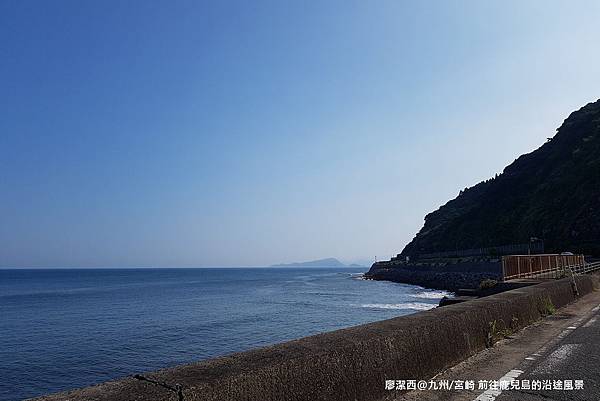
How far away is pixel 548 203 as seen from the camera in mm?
71312

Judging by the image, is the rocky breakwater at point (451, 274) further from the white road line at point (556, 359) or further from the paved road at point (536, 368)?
the white road line at point (556, 359)

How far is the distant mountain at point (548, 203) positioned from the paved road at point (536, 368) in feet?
158

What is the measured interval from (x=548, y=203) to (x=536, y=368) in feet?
242

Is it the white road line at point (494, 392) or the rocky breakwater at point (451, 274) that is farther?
the rocky breakwater at point (451, 274)

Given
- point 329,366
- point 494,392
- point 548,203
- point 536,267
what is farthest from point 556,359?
point 548,203

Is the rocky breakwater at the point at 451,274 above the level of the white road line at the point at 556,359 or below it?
below

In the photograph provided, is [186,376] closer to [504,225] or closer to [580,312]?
[580,312]

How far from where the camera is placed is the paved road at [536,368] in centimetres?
500

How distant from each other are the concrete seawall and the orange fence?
15.4 metres

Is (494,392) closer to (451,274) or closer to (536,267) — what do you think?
(536,267)

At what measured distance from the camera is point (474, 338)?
678 centimetres

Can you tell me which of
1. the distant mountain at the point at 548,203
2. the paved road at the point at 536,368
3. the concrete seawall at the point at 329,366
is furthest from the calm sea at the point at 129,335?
the distant mountain at the point at 548,203

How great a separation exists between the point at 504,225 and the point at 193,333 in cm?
7041

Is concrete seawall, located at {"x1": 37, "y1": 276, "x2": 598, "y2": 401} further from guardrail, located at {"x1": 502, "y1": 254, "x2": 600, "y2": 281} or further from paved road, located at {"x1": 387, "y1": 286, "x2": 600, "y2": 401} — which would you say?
guardrail, located at {"x1": 502, "y1": 254, "x2": 600, "y2": 281}
